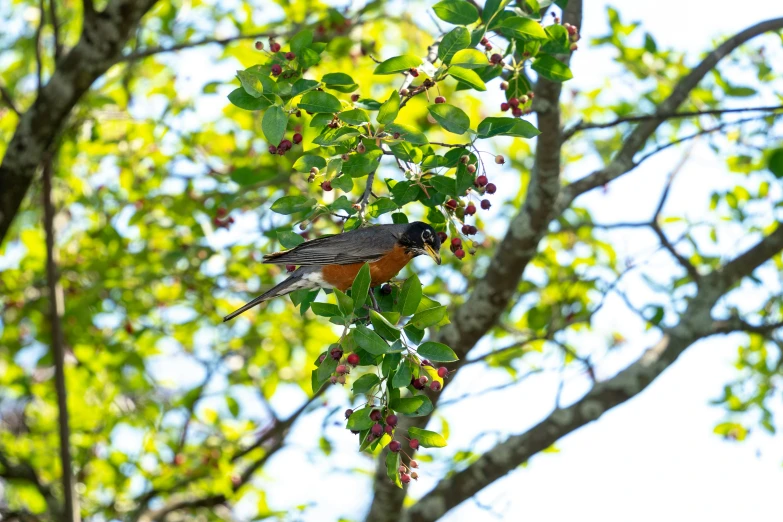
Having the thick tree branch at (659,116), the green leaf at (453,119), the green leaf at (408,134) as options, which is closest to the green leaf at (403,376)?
the green leaf at (408,134)

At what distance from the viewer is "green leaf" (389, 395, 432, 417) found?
2412 mm

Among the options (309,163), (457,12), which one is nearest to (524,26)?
(457,12)

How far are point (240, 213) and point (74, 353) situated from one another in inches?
74.8

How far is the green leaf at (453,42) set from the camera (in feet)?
8.77

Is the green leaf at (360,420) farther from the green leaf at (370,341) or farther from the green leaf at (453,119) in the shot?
the green leaf at (453,119)

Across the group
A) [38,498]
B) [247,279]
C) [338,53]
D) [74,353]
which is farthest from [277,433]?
[338,53]

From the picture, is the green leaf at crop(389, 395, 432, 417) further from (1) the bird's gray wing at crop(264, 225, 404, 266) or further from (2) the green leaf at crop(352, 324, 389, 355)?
(1) the bird's gray wing at crop(264, 225, 404, 266)

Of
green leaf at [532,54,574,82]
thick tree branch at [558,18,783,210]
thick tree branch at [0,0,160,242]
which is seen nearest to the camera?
green leaf at [532,54,574,82]

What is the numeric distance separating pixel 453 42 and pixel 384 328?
0.96 metres

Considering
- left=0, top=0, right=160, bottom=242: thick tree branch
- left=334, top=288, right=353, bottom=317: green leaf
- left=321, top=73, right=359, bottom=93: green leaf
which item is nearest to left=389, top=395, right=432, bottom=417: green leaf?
left=334, top=288, right=353, bottom=317: green leaf

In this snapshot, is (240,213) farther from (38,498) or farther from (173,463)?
(38,498)

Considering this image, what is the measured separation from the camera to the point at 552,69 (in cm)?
316

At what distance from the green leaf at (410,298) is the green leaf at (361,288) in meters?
0.12

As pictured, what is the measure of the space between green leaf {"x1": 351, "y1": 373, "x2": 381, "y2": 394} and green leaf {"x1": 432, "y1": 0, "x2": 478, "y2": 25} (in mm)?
1271
